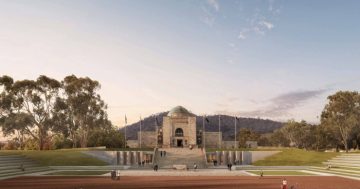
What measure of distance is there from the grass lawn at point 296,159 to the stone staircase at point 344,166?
2.76 meters

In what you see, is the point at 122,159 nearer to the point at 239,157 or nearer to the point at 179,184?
the point at 239,157

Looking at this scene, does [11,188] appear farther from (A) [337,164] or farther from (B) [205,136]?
(B) [205,136]

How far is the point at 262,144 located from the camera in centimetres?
15938

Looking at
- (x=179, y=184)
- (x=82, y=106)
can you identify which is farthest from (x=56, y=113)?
(x=179, y=184)

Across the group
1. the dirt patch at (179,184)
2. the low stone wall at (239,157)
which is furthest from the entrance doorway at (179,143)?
the dirt patch at (179,184)

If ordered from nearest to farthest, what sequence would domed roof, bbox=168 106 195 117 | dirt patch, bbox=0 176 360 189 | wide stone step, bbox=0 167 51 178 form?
1. dirt patch, bbox=0 176 360 189
2. wide stone step, bbox=0 167 51 178
3. domed roof, bbox=168 106 195 117

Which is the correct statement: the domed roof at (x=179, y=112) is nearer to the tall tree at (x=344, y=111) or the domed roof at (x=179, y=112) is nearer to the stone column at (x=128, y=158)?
the stone column at (x=128, y=158)

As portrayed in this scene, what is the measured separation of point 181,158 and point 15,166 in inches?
1198

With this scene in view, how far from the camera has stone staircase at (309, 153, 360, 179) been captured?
163ft

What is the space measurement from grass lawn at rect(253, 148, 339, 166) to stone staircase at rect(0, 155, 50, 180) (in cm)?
3825

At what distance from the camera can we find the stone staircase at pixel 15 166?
161 ft

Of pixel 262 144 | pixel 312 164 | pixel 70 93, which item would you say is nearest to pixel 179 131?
pixel 70 93

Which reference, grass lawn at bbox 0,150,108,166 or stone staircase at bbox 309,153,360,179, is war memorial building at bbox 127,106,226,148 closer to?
grass lawn at bbox 0,150,108,166

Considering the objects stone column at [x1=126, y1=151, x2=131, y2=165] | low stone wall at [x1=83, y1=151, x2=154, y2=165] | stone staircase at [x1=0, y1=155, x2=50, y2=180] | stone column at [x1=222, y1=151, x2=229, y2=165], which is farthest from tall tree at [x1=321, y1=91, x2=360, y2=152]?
stone staircase at [x1=0, y1=155, x2=50, y2=180]
